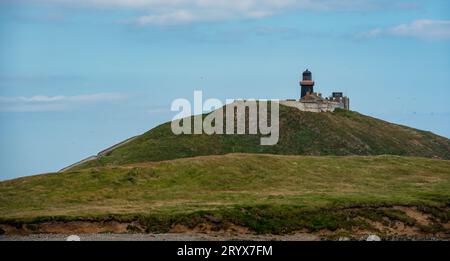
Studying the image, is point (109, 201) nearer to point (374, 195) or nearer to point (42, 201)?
point (42, 201)

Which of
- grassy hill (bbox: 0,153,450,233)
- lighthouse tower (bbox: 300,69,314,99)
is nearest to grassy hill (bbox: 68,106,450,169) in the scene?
lighthouse tower (bbox: 300,69,314,99)

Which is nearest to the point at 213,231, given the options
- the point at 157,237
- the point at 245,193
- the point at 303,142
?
the point at 157,237

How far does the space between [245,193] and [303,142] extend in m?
52.3

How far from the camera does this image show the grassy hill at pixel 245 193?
76.8 m

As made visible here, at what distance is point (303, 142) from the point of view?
457ft

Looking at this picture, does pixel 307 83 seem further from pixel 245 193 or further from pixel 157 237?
pixel 157 237

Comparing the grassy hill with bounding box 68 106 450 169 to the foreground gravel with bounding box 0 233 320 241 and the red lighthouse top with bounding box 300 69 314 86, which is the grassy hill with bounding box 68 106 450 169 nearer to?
the red lighthouse top with bounding box 300 69 314 86

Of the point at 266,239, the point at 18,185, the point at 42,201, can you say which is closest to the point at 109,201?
the point at 42,201

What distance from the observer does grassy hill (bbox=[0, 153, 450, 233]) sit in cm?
7681

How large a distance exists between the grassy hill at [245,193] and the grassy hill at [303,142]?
2701 centimetres

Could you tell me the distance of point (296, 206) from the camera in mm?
79500

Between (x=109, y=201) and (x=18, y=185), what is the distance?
35.4 ft

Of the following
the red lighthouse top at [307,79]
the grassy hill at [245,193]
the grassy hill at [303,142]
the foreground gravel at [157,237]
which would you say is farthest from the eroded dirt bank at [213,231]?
the red lighthouse top at [307,79]

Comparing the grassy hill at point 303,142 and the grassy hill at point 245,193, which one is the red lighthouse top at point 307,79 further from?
the grassy hill at point 245,193
